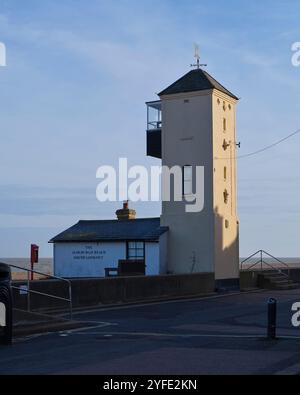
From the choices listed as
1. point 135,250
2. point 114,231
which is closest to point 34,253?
point 135,250

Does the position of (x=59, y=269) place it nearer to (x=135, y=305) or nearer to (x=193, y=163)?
(x=193, y=163)

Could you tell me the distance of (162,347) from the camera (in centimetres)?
1338

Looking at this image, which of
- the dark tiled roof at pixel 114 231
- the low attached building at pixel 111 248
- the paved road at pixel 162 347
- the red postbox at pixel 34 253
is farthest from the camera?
the dark tiled roof at pixel 114 231

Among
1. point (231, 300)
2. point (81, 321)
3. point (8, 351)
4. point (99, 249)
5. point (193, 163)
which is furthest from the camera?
point (99, 249)

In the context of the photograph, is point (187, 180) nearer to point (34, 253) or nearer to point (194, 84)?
point (194, 84)

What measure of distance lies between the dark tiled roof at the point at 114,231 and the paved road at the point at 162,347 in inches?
521

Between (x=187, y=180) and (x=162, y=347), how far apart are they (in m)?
20.2

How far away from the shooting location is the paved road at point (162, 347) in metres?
10.9

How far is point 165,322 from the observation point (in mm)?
18766

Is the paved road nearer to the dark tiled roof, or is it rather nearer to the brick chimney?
the dark tiled roof

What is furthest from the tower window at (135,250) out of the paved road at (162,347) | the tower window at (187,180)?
the paved road at (162,347)

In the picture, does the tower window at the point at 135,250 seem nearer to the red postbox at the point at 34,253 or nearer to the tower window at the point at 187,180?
the tower window at the point at 187,180
